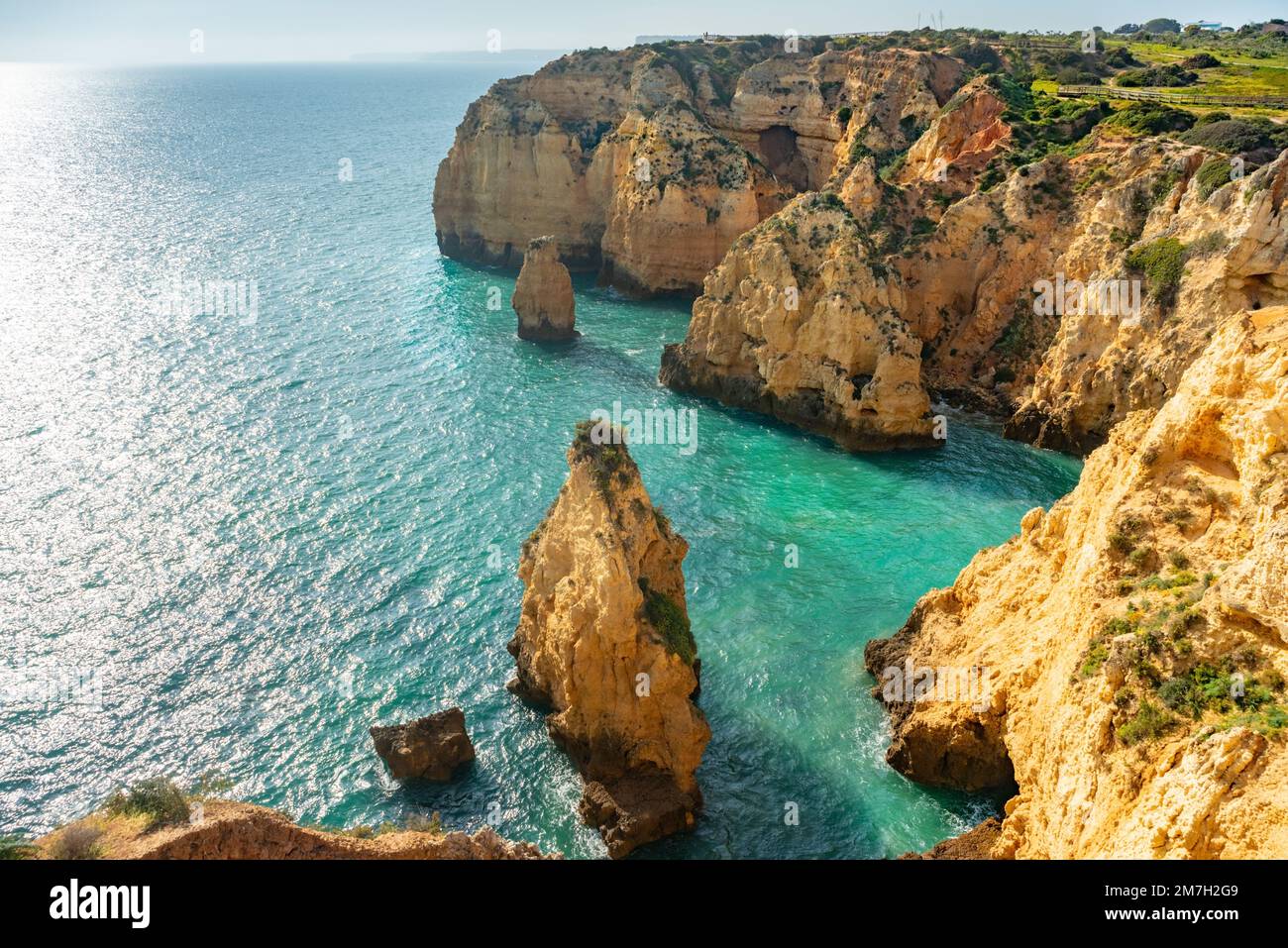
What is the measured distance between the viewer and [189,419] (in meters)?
54.4

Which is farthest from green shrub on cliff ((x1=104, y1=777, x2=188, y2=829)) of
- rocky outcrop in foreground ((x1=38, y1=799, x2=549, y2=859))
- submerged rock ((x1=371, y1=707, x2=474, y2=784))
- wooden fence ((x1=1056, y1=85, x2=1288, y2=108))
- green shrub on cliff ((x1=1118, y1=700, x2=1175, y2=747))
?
wooden fence ((x1=1056, y1=85, x2=1288, y2=108))

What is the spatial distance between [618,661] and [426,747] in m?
6.52

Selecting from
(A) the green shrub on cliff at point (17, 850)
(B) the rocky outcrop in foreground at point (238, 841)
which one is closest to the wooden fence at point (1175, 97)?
(B) the rocky outcrop in foreground at point (238, 841)

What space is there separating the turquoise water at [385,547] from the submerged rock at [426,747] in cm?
67

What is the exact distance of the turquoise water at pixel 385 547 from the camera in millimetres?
29844

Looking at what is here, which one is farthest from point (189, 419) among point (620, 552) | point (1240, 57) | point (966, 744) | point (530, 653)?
point (1240, 57)

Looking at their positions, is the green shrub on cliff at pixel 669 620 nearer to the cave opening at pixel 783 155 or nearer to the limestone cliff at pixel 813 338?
the limestone cliff at pixel 813 338

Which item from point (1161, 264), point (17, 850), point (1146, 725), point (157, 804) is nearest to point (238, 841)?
point (157, 804)

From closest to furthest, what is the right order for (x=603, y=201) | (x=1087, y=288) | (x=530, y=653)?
(x=530, y=653) < (x=1087, y=288) < (x=603, y=201)

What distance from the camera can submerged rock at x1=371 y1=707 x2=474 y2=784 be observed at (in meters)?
29.3

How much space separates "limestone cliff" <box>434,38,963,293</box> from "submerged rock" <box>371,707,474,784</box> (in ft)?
182

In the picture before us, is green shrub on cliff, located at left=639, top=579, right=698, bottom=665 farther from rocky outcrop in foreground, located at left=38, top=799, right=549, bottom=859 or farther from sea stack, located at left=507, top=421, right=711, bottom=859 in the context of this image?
rocky outcrop in foreground, located at left=38, top=799, right=549, bottom=859

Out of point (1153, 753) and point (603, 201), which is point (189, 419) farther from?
point (1153, 753)
